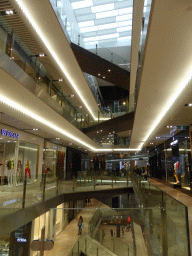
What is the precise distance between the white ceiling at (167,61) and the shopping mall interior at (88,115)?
18 millimetres

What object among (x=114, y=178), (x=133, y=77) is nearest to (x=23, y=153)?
(x=114, y=178)

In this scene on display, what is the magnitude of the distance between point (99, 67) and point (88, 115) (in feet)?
16.3

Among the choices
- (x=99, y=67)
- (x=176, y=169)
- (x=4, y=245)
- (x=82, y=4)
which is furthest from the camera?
(x=82, y=4)

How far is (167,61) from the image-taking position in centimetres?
402

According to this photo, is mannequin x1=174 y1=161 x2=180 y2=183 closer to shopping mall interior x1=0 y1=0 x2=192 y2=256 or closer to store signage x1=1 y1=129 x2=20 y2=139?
shopping mall interior x1=0 y1=0 x2=192 y2=256

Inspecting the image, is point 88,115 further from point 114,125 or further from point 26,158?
point 26,158

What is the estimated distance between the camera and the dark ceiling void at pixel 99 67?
30.4ft

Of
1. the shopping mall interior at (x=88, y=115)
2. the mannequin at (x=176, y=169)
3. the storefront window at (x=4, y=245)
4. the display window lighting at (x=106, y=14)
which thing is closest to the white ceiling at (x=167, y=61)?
the shopping mall interior at (x=88, y=115)

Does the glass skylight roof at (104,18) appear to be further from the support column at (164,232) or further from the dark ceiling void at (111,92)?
the support column at (164,232)

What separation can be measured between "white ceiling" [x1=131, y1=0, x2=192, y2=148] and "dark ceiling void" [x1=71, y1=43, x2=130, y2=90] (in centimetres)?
379

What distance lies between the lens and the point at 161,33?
3.17 metres

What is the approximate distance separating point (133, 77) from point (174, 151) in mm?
5823

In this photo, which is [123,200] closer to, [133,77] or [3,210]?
[133,77]

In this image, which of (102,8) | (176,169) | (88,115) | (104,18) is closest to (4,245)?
(88,115)
